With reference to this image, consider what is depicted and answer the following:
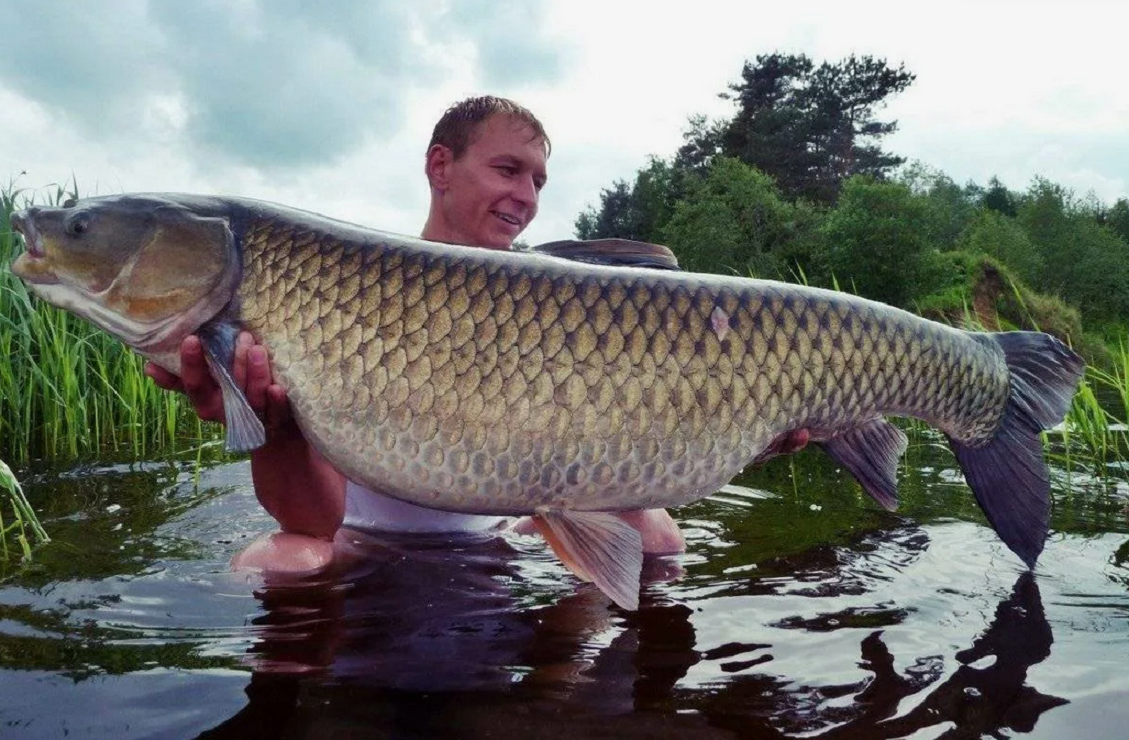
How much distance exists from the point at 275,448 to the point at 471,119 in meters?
1.78

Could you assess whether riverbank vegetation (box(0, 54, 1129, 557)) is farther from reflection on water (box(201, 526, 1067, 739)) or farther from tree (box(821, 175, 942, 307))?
reflection on water (box(201, 526, 1067, 739))

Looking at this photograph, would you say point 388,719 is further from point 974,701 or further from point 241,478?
point 241,478

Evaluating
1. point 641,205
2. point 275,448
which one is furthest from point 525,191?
point 641,205

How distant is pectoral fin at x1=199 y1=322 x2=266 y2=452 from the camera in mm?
2215

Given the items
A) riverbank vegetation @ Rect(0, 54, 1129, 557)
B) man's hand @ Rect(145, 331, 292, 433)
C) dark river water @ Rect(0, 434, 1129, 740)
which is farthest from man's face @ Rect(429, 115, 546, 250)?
riverbank vegetation @ Rect(0, 54, 1129, 557)

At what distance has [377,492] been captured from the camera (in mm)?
2395

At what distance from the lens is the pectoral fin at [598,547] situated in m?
2.24

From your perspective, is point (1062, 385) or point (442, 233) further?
point (442, 233)

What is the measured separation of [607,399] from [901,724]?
899 mm

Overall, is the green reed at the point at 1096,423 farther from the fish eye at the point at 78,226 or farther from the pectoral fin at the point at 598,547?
the fish eye at the point at 78,226

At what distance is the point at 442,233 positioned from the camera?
3.94 metres

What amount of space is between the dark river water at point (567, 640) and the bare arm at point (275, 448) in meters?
0.21

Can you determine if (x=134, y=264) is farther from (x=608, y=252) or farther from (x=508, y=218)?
(x=508, y=218)

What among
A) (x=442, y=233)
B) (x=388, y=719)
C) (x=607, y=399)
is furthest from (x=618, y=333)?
(x=442, y=233)
